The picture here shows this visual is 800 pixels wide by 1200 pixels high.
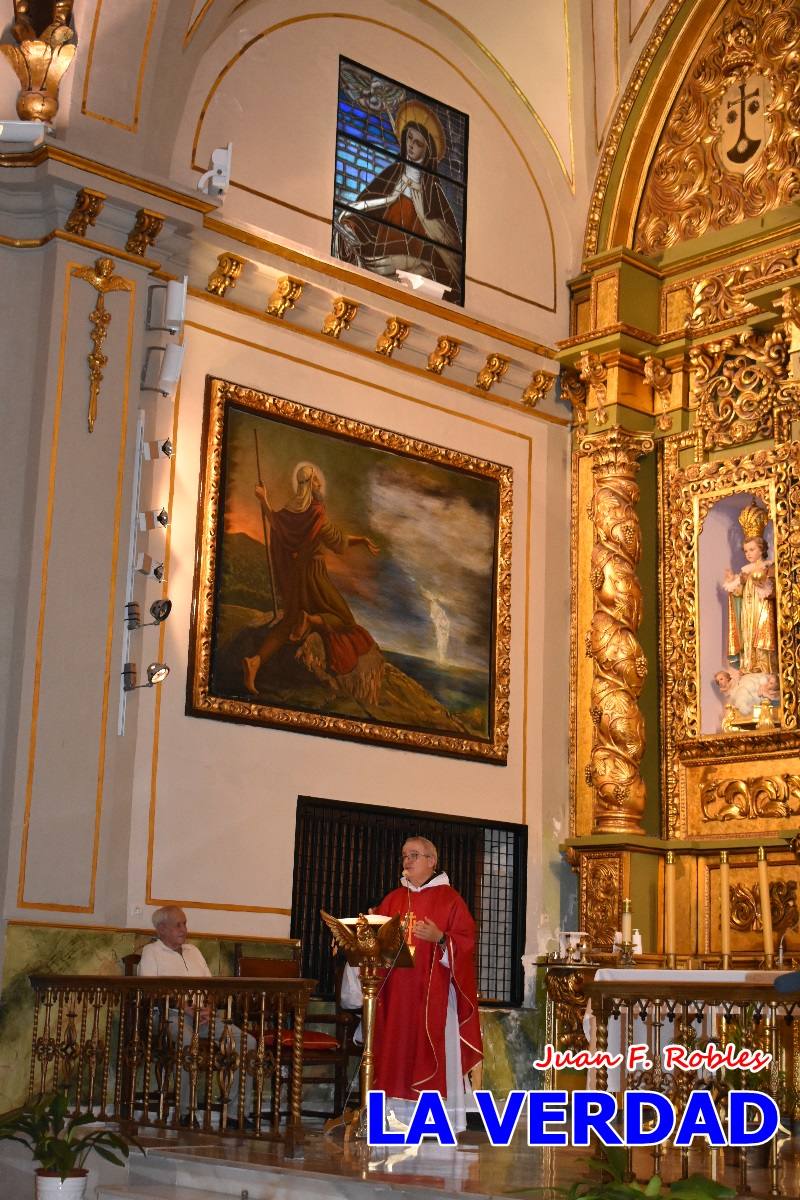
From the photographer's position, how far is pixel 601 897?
12.9m

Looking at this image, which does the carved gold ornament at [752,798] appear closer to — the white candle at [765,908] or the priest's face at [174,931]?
the white candle at [765,908]

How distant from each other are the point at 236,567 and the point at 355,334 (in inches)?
88.6

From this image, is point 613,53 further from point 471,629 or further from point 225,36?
point 471,629

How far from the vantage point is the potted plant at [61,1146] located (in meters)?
7.72

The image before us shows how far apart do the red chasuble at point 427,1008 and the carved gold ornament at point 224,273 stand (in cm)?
484

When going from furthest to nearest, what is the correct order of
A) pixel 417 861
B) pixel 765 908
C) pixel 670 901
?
pixel 670 901, pixel 765 908, pixel 417 861

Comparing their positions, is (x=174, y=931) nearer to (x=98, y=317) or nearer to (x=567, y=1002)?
(x=567, y=1002)

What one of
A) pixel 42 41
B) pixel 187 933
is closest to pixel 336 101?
pixel 42 41

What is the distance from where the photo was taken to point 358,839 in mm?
12539

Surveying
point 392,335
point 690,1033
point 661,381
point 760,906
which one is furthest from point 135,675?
point 661,381

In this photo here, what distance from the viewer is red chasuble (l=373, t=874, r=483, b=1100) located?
934 centimetres

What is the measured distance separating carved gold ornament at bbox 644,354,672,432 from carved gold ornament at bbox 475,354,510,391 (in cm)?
118

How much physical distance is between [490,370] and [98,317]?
12.5ft

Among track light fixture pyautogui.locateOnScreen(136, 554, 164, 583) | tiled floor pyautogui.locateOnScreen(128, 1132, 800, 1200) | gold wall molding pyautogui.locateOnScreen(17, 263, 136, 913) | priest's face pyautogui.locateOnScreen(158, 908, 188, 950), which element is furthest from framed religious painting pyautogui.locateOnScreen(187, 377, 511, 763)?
tiled floor pyautogui.locateOnScreen(128, 1132, 800, 1200)
